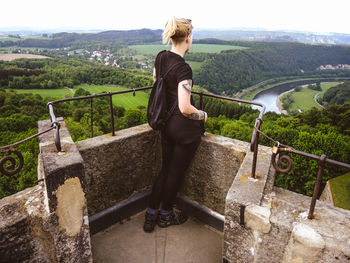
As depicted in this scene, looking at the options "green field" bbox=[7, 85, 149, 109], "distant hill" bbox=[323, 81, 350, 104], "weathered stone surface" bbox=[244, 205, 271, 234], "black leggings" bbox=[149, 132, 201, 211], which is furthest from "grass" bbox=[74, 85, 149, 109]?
"distant hill" bbox=[323, 81, 350, 104]

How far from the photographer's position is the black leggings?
2.96 metres

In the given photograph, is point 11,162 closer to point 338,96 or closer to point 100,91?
point 100,91

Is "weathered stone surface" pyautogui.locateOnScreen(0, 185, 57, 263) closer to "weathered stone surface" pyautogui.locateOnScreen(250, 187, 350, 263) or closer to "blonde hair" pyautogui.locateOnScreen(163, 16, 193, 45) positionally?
"weathered stone surface" pyautogui.locateOnScreen(250, 187, 350, 263)

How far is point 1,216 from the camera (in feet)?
6.73

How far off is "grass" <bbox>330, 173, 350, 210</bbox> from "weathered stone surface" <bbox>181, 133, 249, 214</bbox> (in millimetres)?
7404

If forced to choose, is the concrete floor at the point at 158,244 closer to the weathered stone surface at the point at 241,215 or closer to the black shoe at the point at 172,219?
the black shoe at the point at 172,219

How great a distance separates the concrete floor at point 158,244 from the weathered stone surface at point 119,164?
0.40 meters

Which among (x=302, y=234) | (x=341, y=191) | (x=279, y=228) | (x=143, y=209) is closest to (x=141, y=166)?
(x=143, y=209)

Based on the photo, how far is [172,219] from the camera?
11.3 ft

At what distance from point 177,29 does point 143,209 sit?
257 centimetres

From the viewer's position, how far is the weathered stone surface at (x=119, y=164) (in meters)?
3.21

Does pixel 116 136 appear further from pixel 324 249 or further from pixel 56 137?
pixel 324 249

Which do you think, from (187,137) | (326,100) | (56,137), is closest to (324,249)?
(187,137)

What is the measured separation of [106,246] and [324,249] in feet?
7.96
